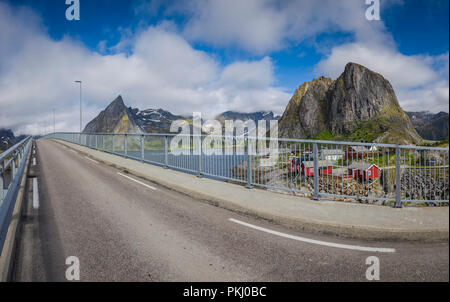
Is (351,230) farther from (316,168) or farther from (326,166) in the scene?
(326,166)

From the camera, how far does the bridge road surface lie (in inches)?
110

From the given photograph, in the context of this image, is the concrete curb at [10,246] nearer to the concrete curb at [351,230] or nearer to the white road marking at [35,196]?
the white road marking at [35,196]

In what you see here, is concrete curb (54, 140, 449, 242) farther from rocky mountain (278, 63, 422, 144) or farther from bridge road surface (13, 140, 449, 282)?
rocky mountain (278, 63, 422, 144)

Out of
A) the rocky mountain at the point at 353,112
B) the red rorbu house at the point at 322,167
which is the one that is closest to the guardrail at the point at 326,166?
the red rorbu house at the point at 322,167

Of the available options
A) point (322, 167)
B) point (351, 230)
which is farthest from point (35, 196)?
point (322, 167)

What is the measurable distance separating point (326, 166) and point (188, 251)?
15.1ft

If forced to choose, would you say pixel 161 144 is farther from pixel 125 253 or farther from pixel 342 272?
pixel 342 272

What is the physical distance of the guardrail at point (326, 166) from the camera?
522 centimetres

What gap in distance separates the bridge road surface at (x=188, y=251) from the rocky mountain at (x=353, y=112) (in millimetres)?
134643

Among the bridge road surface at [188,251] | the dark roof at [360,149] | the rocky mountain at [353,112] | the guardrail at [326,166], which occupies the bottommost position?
the bridge road surface at [188,251]

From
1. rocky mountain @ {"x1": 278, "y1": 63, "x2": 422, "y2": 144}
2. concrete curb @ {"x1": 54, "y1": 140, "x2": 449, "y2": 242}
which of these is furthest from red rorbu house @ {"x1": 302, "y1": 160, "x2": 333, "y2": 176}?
rocky mountain @ {"x1": 278, "y1": 63, "x2": 422, "y2": 144}

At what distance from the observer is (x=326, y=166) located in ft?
20.4

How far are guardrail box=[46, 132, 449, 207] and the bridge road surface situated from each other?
1309 mm
